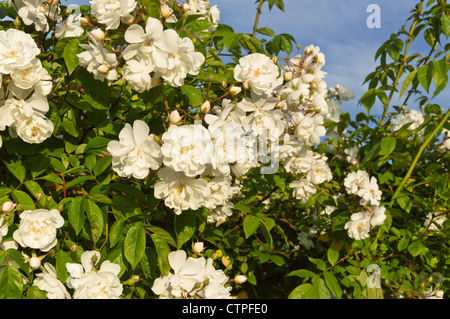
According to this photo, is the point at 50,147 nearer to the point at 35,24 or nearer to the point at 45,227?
the point at 45,227

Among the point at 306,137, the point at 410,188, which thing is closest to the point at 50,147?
the point at 306,137

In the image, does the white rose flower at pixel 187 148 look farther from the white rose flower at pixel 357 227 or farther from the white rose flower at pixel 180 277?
the white rose flower at pixel 357 227

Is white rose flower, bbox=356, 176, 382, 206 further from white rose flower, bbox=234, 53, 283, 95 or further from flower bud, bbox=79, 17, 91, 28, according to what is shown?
flower bud, bbox=79, 17, 91, 28

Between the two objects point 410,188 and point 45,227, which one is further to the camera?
point 410,188

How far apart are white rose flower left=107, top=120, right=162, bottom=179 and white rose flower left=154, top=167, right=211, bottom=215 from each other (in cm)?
5

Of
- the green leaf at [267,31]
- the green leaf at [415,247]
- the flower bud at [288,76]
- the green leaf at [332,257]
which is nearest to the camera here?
the flower bud at [288,76]

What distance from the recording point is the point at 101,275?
1233 mm

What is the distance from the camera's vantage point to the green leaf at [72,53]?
1.33 metres

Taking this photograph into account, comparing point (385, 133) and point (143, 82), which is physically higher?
point (143, 82)

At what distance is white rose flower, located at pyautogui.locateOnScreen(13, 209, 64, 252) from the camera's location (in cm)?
127

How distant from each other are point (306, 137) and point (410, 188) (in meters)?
1.25

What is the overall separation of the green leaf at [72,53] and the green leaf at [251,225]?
953 mm

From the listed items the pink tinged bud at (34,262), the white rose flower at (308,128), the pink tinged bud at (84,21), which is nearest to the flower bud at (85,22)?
the pink tinged bud at (84,21)

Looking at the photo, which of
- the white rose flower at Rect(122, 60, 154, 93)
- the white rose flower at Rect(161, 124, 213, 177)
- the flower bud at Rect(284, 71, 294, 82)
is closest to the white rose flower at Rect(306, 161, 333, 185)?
the flower bud at Rect(284, 71, 294, 82)
